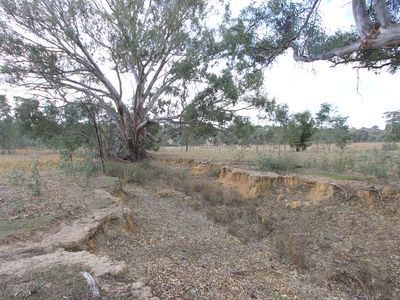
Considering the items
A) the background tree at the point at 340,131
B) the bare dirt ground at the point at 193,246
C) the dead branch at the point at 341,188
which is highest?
the background tree at the point at 340,131

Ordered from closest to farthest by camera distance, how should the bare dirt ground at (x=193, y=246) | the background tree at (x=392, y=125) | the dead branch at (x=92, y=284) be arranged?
the dead branch at (x=92, y=284) < the bare dirt ground at (x=193, y=246) < the background tree at (x=392, y=125)

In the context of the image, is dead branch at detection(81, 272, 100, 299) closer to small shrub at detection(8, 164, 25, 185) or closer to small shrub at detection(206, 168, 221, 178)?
small shrub at detection(8, 164, 25, 185)

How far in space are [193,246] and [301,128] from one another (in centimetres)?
2328

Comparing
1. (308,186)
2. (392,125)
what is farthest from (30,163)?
(392,125)

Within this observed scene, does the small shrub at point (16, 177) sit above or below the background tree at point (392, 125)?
below

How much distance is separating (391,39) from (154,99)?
13414 mm

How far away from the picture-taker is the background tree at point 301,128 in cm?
2592

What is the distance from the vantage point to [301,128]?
26328 mm

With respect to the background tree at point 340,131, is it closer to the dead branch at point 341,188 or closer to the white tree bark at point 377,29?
the dead branch at point 341,188

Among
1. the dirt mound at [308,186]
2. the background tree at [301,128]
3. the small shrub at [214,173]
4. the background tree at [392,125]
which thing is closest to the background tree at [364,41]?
the dirt mound at [308,186]

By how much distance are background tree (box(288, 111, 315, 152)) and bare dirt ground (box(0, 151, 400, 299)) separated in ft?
61.6

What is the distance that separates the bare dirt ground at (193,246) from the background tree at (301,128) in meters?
18.8

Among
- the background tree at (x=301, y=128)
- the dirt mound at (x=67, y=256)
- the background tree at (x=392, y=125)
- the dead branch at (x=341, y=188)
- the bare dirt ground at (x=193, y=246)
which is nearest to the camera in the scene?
the dirt mound at (x=67, y=256)

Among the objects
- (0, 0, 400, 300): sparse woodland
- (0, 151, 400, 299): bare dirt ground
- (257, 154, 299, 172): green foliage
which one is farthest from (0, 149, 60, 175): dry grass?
(257, 154, 299, 172): green foliage
